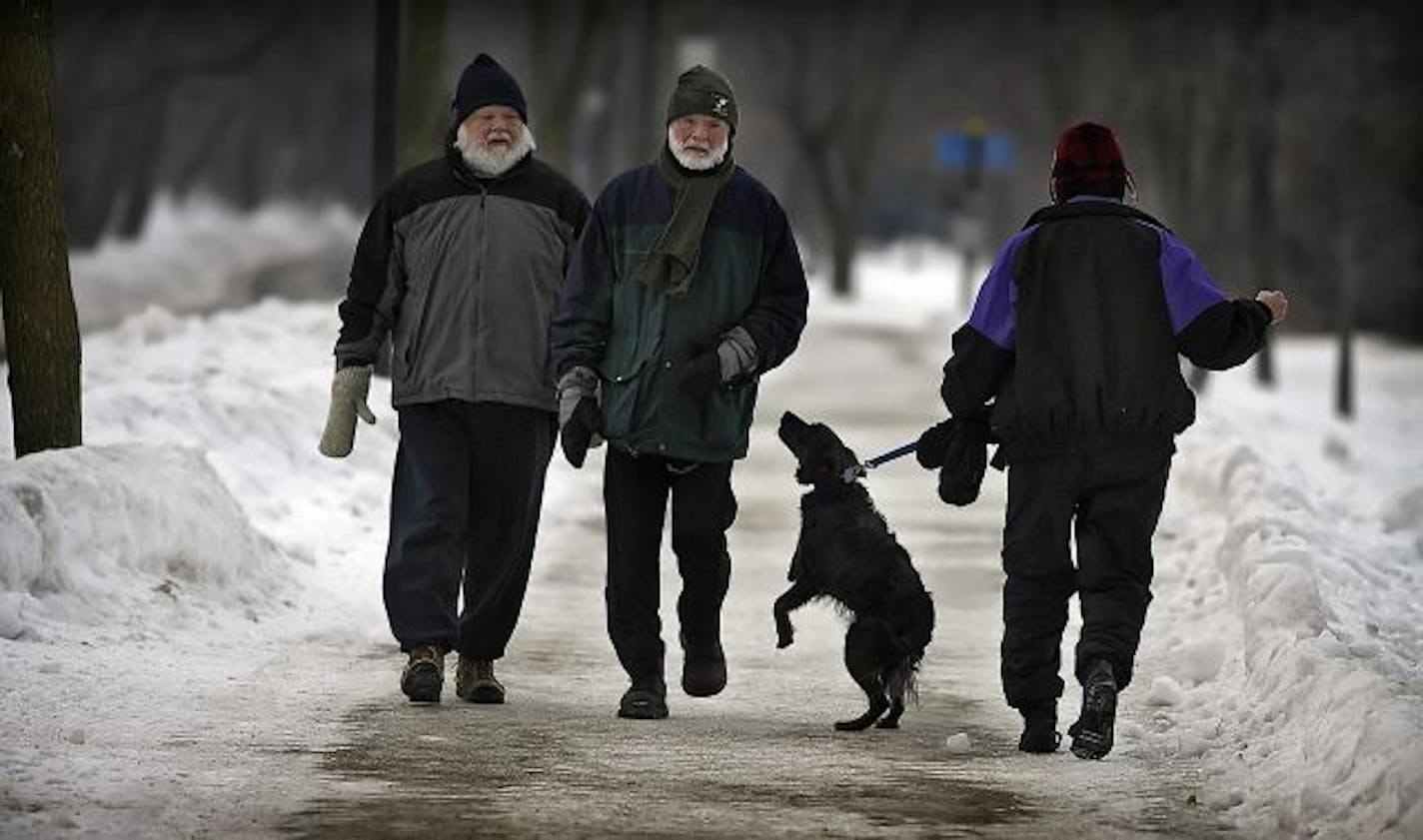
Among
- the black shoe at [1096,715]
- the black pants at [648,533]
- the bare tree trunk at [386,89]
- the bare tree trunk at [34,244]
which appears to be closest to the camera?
the black shoe at [1096,715]

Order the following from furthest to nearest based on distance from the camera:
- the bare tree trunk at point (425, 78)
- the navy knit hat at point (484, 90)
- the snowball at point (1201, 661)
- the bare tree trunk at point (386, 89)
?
the bare tree trunk at point (425, 78) → the bare tree trunk at point (386, 89) → the snowball at point (1201, 661) → the navy knit hat at point (484, 90)

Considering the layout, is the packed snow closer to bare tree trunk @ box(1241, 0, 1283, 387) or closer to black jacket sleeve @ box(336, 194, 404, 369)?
black jacket sleeve @ box(336, 194, 404, 369)

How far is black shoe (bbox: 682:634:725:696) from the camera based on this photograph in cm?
919

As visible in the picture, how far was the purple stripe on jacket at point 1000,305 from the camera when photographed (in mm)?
8453

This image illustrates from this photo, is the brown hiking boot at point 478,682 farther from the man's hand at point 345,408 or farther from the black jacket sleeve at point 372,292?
the black jacket sleeve at point 372,292

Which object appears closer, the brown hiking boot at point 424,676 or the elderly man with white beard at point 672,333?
the elderly man with white beard at point 672,333

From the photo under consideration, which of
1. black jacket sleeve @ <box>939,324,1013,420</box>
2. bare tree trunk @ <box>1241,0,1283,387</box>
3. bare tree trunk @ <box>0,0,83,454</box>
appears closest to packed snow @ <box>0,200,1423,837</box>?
bare tree trunk @ <box>0,0,83,454</box>

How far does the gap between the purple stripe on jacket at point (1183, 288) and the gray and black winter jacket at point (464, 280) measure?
2.02 meters

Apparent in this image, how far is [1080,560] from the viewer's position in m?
8.59

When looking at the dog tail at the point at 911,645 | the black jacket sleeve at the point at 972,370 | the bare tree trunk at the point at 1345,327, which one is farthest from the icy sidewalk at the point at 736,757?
the bare tree trunk at the point at 1345,327

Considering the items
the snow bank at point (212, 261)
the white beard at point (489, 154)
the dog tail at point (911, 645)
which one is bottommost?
the snow bank at point (212, 261)

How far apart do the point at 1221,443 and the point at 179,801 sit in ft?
36.3

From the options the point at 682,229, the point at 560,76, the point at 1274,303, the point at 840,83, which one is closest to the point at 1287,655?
the point at 1274,303

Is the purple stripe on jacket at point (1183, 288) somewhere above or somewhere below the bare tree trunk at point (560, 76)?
below
